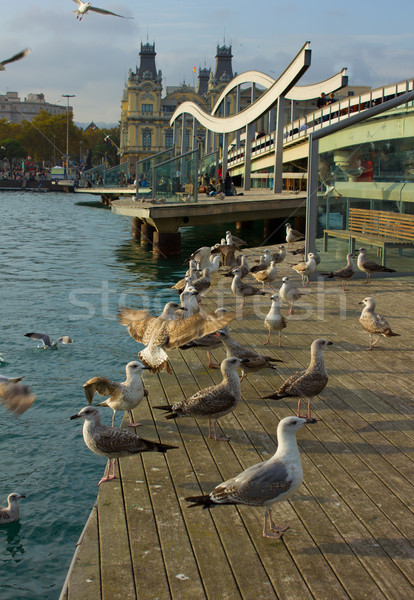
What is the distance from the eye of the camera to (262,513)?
4660 mm

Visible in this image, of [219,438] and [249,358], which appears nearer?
[219,438]

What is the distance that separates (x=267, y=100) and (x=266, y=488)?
33686 millimetres

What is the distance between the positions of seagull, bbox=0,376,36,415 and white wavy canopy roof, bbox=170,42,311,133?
25224 millimetres

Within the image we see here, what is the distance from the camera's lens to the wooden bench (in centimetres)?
1384

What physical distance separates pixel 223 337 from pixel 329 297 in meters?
5.29

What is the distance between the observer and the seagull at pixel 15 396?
18.4 feet

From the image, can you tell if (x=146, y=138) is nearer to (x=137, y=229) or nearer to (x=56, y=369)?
(x=137, y=229)

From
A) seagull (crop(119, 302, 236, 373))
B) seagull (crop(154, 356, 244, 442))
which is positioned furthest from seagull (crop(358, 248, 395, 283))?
seagull (crop(154, 356, 244, 442))

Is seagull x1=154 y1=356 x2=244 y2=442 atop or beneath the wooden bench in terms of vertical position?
beneath

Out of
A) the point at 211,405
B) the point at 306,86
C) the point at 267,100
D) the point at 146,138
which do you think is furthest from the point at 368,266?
the point at 146,138

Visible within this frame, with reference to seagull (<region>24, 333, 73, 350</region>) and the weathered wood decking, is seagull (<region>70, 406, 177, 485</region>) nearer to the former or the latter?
the weathered wood decking

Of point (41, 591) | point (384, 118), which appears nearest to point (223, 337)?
point (41, 591)

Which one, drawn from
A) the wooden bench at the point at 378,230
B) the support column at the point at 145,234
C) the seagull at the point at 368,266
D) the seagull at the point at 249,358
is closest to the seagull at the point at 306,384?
the seagull at the point at 249,358

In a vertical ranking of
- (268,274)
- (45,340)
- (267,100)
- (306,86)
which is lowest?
(45,340)
